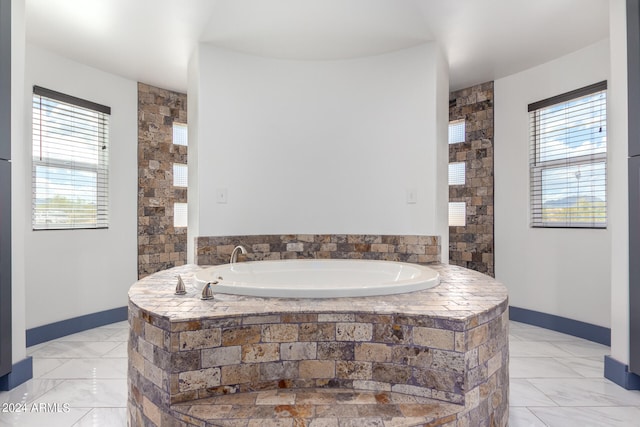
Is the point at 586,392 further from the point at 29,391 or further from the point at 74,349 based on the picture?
the point at 74,349

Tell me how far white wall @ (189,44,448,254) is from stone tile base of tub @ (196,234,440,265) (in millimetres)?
68

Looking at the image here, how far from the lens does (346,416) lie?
128 centimetres

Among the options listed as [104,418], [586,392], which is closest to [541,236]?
[586,392]

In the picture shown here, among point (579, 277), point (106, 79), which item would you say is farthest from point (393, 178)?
point (106, 79)

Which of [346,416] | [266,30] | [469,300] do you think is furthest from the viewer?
[266,30]

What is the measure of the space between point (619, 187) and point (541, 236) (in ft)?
3.96

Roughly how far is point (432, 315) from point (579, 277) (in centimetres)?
241

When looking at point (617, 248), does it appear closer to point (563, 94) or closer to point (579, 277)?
point (579, 277)

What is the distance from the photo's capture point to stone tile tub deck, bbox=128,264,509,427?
133 cm

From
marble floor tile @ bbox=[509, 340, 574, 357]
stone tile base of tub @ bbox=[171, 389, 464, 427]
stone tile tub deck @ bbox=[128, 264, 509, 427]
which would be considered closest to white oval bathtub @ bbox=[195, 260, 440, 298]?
stone tile tub deck @ bbox=[128, 264, 509, 427]

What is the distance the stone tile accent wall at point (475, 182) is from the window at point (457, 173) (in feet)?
0.14

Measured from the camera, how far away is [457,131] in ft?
12.8

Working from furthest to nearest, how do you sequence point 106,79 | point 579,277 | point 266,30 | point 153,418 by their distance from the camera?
point 106,79
point 579,277
point 266,30
point 153,418

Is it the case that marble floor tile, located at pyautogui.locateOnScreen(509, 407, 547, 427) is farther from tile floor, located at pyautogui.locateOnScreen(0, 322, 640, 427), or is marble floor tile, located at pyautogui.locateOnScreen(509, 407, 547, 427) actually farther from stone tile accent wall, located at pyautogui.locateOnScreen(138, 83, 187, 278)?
stone tile accent wall, located at pyautogui.locateOnScreen(138, 83, 187, 278)
